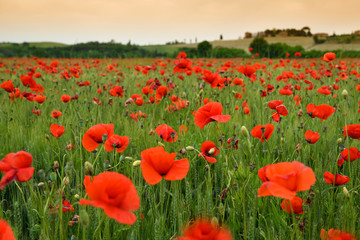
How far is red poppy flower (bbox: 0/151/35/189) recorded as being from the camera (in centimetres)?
72

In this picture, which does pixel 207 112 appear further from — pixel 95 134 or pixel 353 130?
pixel 353 130

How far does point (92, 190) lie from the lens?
63 cm

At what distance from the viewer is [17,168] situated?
75 cm

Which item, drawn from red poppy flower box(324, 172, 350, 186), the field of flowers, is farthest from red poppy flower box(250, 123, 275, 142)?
red poppy flower box(324, 172, 350, 186)

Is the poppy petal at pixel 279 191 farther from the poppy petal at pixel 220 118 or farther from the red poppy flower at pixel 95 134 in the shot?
the red poppy flower at pixel 95 134

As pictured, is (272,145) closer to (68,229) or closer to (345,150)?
(345,150)

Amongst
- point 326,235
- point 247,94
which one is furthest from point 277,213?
point 247,94

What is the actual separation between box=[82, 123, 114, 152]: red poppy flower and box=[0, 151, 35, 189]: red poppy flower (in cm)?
39

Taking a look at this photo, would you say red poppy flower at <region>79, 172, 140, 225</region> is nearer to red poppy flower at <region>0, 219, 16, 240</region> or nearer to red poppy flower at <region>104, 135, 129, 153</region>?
red poppy flower at <region>0, 219, 16, 240</region>

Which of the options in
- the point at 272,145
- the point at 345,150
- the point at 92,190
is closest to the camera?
the point at 92,190

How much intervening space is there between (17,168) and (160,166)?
15.0 inches

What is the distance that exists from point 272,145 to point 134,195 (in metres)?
1.61

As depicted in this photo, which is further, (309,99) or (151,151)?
(309,99)

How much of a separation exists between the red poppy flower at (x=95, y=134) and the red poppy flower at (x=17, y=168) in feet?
1.27
